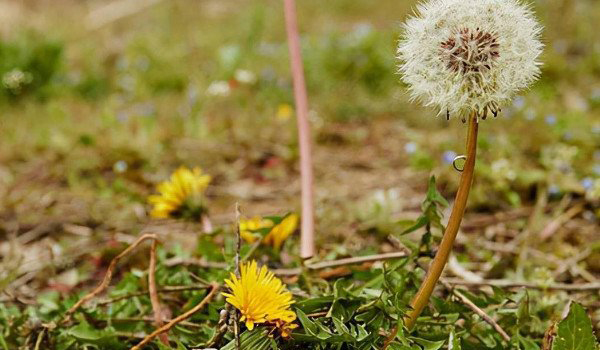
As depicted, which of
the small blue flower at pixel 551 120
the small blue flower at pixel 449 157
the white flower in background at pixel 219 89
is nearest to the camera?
the small blue flower at pixel 449 157

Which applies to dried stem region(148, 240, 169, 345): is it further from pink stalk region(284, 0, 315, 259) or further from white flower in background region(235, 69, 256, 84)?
Result: white flower in background region(235, 69, 256, 84)

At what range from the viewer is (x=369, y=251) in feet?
5.41

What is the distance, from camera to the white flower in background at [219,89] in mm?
3648

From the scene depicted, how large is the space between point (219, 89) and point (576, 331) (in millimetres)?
2753

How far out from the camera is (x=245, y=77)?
12.5ft

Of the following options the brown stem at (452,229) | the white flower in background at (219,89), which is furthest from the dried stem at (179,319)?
the white flower in background at (219,89)

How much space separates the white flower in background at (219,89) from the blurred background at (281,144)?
0.04 ft

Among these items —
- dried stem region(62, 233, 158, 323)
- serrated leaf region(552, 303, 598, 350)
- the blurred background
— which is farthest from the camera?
the blurred background

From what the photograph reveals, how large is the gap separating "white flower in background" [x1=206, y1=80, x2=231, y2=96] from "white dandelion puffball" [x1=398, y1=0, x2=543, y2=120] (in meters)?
2.66

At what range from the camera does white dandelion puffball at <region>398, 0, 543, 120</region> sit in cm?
100

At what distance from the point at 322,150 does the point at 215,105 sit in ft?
2.46

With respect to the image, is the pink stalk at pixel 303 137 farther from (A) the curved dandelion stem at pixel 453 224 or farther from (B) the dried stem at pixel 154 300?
(A) the curved dandelion stem at pixel 453 224

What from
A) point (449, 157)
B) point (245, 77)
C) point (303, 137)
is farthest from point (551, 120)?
point (245, 77)

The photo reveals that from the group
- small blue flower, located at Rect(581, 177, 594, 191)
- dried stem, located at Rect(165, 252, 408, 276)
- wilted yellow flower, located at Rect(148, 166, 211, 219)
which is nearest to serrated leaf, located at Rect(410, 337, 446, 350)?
dried stem, located at Rect(165, 252, 408, 276)
